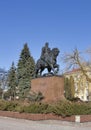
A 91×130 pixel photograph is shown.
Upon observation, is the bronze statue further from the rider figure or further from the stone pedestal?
the stone pedestal

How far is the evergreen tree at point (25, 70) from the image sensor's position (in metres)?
45.7

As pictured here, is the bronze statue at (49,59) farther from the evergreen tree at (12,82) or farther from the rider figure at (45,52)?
the evergreen tree at (12,82)

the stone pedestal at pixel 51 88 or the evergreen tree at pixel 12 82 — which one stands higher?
the evergreen tree at pixel 12 82

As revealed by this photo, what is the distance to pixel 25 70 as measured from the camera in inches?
1838

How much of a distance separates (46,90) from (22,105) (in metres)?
2.85

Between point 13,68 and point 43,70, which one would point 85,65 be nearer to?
point 13,68

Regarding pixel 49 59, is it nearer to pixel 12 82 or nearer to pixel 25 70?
pixel 25 70

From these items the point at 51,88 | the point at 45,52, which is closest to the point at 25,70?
the point at 45,52

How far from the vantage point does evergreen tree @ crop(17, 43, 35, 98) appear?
45719 mm

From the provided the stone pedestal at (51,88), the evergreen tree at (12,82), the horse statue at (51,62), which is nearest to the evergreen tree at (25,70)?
the evergreen tree at (12,82)

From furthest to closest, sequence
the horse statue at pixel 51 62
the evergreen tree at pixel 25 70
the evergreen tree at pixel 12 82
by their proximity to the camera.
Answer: the evergreen tree at pixel 12 82 < the evergreen tree at pixel 25 70 < the horse statue at pixel 51 62

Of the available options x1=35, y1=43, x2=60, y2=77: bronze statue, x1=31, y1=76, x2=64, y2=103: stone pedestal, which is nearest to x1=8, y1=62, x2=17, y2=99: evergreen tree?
x1=35, y1=43, x2=60, y2=77: bronze statue

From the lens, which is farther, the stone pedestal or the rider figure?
the rider figure

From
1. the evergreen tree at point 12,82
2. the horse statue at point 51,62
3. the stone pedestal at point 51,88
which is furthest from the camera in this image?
the evergreen tree at point 12,82
